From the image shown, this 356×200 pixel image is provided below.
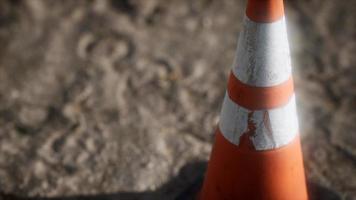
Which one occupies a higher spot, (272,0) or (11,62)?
(272,0)

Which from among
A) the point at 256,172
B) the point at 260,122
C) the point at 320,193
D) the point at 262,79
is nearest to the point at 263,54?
the point at 262,79

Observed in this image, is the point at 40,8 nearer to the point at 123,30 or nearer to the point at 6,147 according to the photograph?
the point at 123,30

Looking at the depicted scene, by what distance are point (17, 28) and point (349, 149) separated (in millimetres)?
1959

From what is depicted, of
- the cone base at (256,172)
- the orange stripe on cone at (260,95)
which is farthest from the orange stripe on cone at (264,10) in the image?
the cone base at (256,172)

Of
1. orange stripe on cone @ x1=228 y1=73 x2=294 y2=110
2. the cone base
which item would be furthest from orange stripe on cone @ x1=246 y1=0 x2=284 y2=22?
the cone base

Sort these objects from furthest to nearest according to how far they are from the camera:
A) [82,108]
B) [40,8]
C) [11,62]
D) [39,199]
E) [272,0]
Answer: [40,8]
[11,62]
[82,108]
[39,199]
[272,0]

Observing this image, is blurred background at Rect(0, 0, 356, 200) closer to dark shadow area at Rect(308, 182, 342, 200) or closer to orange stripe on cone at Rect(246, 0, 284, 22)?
dark shadow area at Rect(308, 182, 342, 200)

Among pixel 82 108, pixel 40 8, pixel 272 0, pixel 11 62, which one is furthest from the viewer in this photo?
pixel 40 8

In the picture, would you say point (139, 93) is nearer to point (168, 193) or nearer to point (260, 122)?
point (168, 193)

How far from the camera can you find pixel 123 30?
11.9 feet

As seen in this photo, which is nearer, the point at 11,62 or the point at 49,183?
the point at 49,183

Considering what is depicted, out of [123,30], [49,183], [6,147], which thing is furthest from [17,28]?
[49,183]

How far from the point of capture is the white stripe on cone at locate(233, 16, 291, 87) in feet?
7.30

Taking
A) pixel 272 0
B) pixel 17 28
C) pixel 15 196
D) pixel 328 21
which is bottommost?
pixel 15 196
